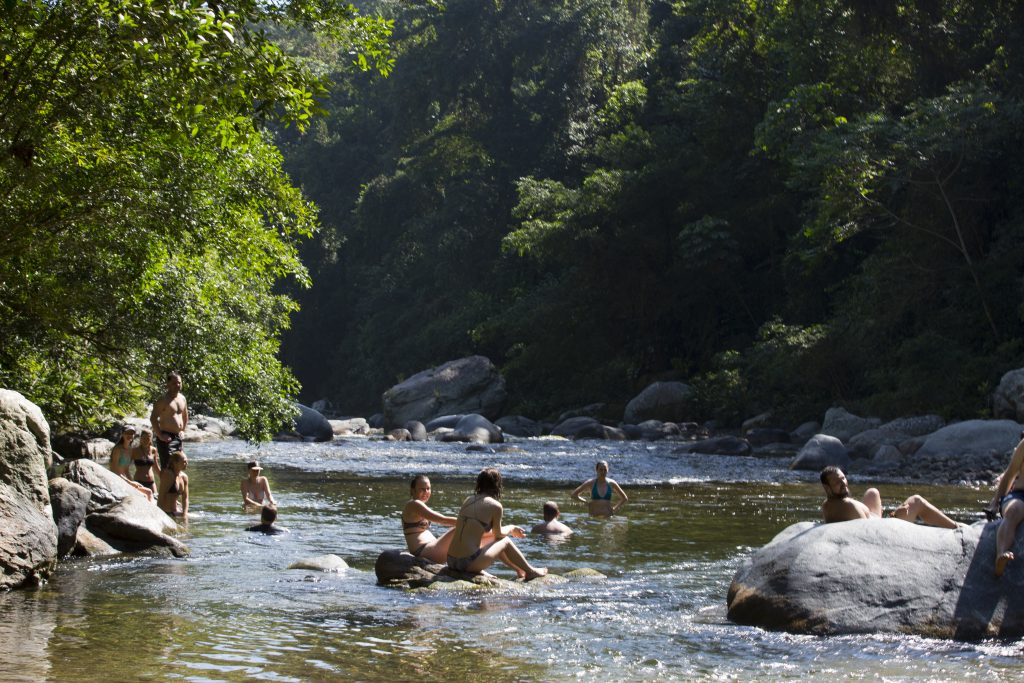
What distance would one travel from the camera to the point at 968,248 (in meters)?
28.6

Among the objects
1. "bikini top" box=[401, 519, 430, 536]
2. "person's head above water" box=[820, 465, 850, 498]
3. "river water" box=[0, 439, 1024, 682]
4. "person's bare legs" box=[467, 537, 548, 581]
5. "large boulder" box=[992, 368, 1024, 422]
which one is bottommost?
"river water" box=[0, 439, 1024, 682]

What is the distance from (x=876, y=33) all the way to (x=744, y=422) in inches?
414

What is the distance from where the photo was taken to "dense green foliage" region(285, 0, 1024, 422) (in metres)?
27.7

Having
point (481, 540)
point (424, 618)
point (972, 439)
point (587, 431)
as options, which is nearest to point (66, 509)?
point (481, 540)

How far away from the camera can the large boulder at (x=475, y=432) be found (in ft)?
102

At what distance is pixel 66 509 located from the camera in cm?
1073

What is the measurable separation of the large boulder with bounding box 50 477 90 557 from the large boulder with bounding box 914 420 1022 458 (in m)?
16.2

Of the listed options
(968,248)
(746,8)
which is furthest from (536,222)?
(968,248)

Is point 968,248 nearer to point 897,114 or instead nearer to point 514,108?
point 897,114

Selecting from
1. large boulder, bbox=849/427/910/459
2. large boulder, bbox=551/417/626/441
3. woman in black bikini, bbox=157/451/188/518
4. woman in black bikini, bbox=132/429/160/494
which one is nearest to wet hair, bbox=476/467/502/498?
woman in black bikini, bbox=157/451/188/518

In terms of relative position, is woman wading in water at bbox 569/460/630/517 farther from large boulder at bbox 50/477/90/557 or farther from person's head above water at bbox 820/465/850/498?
large boulder at bbox 50/477/90/557

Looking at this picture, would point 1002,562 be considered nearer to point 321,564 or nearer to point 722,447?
point 321,564

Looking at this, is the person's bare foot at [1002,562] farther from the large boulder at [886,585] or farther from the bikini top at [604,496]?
the bikini top at [604,496]

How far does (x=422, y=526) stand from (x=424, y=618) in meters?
2.53
